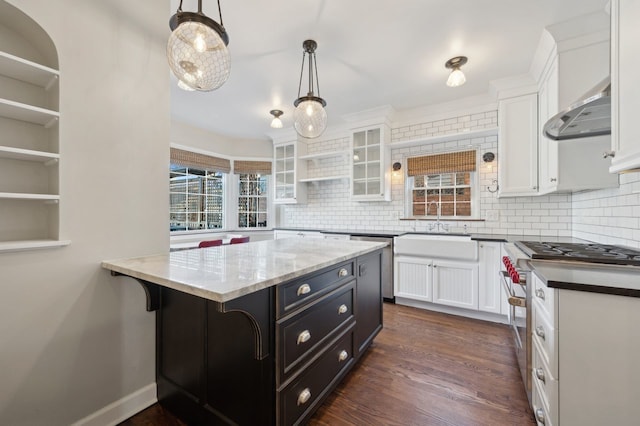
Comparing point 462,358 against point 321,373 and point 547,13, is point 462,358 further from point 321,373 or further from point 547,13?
point 547,13

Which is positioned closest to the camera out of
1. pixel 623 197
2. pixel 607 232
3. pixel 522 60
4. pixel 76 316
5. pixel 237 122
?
pixel 76 316

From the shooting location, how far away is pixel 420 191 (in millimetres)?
3980

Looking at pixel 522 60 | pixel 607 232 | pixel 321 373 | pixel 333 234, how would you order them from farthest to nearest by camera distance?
pixel 333 234 < pixel 522 60 < pixel 607 232 < pixel 321 373

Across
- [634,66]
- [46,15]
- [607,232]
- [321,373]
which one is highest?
[46,15]

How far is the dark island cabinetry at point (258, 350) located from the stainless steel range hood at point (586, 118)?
1.58 meters

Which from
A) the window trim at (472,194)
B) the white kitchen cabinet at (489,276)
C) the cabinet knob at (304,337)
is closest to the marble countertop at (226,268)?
the cabinet knob at (304,337)

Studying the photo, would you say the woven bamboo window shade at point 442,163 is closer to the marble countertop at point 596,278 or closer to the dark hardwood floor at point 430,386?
the dark hardwood floor at point 430,386

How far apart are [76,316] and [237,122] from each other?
3.53 meters

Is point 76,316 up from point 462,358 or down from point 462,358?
up

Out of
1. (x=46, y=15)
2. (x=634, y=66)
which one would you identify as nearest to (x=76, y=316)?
(x=46, y=15)

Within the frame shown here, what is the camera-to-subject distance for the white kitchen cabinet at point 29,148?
48.9 inches

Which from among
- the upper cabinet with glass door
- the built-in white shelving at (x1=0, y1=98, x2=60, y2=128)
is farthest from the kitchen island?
the upper cabinet with glass door

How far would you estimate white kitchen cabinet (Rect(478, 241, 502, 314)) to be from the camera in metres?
2.81

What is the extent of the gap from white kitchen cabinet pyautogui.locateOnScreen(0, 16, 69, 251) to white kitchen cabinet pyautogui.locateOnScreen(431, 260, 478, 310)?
10.9 ft
